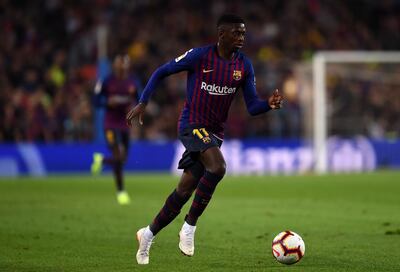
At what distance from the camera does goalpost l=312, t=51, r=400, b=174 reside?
946 inches

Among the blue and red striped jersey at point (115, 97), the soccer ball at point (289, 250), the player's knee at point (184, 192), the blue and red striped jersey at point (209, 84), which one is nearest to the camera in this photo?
the soccer ball at point (289, 250)

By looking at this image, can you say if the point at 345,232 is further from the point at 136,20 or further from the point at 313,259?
the point at 136,20

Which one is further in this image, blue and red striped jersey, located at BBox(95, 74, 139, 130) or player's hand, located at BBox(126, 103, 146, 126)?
blue and red striped jersey, located at BBox(95, 74, 139, 130)

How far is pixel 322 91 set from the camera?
24.4 metres

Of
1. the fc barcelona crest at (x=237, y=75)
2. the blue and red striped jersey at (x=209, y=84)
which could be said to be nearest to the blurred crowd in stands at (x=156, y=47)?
the blue and red striped jersey at (x=209, y=84)

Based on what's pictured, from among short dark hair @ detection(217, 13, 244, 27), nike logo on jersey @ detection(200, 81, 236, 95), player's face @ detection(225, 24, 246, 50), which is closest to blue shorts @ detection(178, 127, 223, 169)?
nike logo on jersey @ detection(200, 81, 236, 95)

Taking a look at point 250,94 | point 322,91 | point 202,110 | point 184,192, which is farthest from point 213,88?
point 322,91

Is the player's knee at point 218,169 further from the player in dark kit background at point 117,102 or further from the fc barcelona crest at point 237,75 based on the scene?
the player in dark kit background at point 117,102

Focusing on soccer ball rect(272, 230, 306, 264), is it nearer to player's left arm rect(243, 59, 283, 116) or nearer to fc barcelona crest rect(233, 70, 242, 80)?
player's left arm rect(243, 59, 283, 116)

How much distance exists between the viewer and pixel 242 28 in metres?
7.91

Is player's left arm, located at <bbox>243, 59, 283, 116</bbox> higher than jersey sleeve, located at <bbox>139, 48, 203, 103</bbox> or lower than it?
lower

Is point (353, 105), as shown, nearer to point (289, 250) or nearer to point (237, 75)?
point (237, 75)

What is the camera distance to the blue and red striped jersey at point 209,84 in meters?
7.98

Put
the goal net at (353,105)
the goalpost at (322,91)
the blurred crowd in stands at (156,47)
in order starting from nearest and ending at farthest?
the blurred crowd in stands at (156,47) < the goalpost at (322,91) < the goal net at (353,105)
